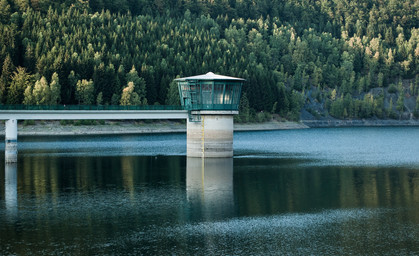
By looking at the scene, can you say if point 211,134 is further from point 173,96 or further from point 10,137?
point 173,96

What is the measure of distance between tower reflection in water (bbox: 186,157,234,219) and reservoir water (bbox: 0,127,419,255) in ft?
0.40

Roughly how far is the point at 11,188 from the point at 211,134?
36825 mm

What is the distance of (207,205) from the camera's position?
60469 mm

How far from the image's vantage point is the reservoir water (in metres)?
45.5

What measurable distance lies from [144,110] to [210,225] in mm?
49120

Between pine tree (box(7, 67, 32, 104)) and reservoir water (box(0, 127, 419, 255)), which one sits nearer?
reservoir water (box(0, 127, 419, 255))

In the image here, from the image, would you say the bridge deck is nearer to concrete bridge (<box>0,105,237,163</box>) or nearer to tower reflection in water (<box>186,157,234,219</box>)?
concrete bridge (<box>0,105,237,163</box>)

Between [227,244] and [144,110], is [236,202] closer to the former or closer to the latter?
[227,244]

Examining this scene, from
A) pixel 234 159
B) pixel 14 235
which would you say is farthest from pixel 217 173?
pixel 14 235

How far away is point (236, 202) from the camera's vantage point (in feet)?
204

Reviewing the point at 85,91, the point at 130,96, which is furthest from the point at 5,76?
the point at 130,96

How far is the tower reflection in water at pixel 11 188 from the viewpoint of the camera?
5749 cm

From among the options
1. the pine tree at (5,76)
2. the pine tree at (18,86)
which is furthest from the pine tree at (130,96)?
the pine tree at (5,76)

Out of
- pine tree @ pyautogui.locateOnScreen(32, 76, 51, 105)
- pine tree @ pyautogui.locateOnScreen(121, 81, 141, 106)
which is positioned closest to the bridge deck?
pine tree @ pyautogui.locateOnScreen(32, 76, 51, 105)
